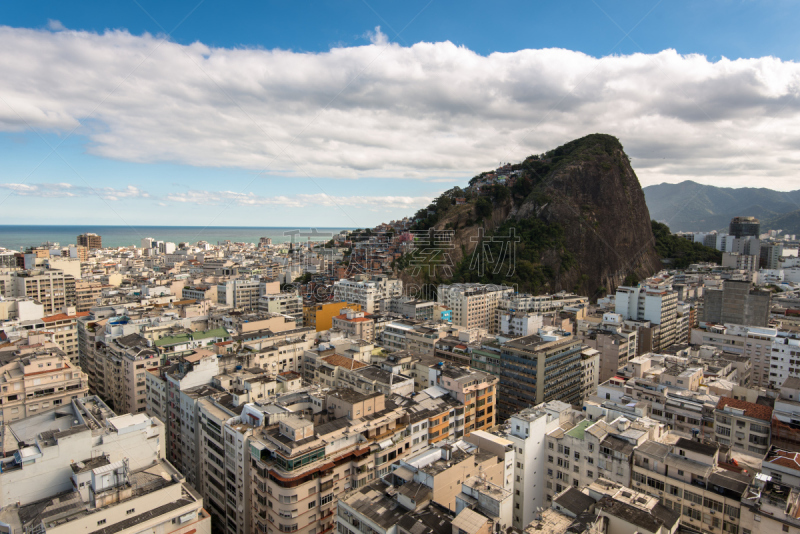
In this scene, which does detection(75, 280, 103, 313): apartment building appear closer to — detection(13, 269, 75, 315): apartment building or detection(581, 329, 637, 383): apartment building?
detection(13, 269, 75, 315): apartment building

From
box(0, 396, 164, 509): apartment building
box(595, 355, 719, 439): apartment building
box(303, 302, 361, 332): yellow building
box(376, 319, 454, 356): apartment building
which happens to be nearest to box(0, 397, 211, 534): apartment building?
box(0, 396, 164, 509): apartment building

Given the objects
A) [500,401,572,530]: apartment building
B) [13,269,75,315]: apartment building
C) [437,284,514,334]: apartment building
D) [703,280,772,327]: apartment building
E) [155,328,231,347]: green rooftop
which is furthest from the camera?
[13,269,75,315]: apartment building

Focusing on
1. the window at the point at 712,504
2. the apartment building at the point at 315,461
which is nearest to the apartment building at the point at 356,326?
the apartment building at the point at 315,461

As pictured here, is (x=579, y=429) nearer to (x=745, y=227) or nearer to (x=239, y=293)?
(x=239, y=293)

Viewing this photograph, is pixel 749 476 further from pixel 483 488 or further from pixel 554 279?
pixel 554 279

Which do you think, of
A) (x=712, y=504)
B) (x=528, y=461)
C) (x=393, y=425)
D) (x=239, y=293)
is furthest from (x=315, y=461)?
(x=239, y=293)

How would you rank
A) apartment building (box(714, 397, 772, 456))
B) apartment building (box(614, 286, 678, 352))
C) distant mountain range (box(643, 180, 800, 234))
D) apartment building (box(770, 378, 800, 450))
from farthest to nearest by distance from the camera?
distant mountain range (box(643, 180, 800, 234)), apartment building (box(614, 286, 678, 352)), apartment building (box(714, 397, 772, 456)), apartment building (box(770, 378, 800, 450))

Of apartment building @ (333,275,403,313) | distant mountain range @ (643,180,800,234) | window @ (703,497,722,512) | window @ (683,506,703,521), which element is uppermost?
distant mountain range @ (643,180,800,234)

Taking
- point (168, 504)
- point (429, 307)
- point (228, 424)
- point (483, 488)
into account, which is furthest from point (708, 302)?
point (168, 504)
